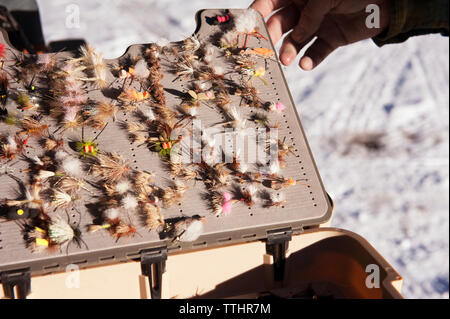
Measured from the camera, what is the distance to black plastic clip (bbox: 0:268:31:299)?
4.70 ft

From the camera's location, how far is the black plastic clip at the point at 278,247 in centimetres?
164

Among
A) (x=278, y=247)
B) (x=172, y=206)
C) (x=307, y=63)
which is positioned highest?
(x=307, y=63)

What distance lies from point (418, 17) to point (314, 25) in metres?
0.56

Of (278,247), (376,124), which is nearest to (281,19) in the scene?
(376,124)

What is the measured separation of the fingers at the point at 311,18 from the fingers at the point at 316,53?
0.62ft

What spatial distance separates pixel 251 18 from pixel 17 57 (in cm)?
124

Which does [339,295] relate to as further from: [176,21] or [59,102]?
[176,21]

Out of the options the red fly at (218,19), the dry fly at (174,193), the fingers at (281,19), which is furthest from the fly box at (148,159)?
the fingers at (281,19)

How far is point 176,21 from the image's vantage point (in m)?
3.88

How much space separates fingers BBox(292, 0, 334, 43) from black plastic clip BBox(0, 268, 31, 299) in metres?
1.94

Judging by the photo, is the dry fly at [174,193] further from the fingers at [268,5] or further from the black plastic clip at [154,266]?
the fingers at [268,5]

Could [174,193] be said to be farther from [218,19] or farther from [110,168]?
[218,19]

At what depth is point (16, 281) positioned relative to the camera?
144 cm
